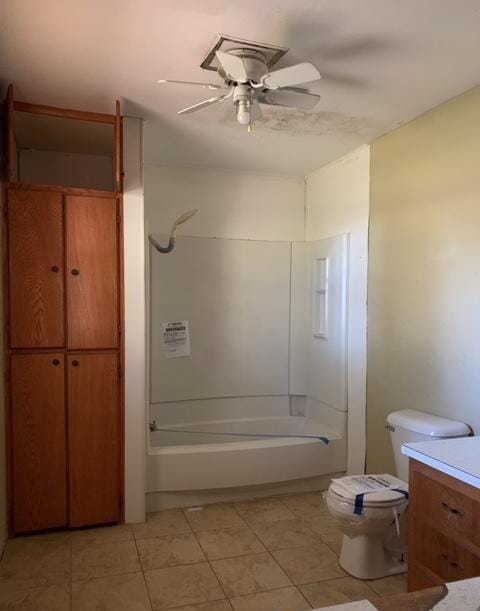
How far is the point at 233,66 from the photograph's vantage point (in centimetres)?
Answer: 188

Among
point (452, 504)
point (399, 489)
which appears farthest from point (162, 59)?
point (399, 489)

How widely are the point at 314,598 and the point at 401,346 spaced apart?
4.81ft

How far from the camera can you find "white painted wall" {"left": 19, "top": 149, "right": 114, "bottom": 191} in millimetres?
3379

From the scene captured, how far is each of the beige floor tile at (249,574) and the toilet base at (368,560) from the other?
0.34 metres

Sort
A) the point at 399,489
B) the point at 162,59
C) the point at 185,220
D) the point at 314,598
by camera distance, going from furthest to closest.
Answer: the point at 185,220 < the point at 399,489 < the point at 314,598 < the point at 162,59

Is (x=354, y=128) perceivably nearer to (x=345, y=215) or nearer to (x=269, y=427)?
(x=345, y=215)

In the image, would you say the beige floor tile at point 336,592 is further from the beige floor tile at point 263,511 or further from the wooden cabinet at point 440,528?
the beige floor tile at point 263,511

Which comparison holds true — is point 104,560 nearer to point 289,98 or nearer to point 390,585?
point 390,585

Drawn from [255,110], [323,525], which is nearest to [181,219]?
[255,110]

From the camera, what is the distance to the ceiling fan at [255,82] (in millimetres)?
1873

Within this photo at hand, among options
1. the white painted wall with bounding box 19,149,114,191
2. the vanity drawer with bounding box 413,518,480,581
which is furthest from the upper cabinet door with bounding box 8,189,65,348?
the vanity drawer with bounding box 413,518,480,581

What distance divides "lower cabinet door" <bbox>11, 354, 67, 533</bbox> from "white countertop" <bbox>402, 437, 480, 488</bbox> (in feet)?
6.38

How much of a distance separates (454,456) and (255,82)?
170 centimetres

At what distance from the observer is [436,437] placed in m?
2.39
